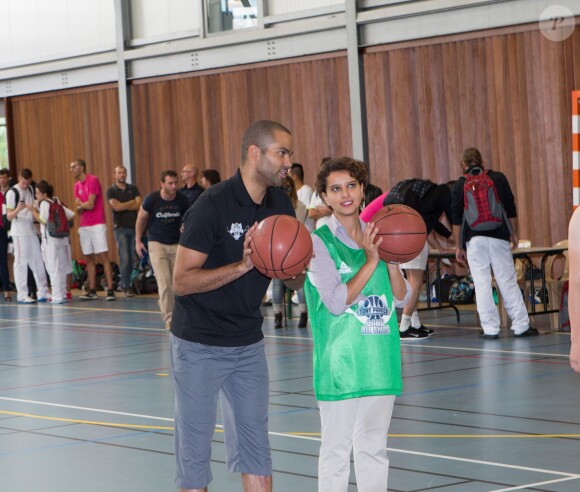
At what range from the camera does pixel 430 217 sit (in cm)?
1284

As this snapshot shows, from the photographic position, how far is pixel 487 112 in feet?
54.0

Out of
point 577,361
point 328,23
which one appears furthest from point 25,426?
point 328,23

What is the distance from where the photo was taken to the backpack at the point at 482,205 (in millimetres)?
12141

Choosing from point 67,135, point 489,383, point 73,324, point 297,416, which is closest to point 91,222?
point 67,135

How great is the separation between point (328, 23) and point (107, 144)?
6265 mm

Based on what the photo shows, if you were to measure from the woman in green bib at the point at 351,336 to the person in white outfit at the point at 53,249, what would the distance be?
14.6m

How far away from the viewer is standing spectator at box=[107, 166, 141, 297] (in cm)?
1958

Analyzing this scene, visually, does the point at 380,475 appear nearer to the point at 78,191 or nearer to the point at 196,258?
the point at 196,258

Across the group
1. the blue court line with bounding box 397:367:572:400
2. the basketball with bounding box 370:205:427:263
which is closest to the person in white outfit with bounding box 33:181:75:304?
the blue court line with bounding box 397:367:572:400

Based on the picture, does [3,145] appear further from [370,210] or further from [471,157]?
[370,210]

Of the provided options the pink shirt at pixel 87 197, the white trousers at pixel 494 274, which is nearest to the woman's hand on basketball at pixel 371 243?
the white trousers at pixel 494 274

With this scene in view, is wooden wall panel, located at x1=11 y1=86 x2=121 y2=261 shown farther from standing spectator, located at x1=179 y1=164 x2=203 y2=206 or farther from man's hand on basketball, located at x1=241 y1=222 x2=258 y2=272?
man's hand on basketball, located at x1=241 y1=222 x2=258 y2=272

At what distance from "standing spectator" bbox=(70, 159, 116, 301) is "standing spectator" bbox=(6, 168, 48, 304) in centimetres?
77

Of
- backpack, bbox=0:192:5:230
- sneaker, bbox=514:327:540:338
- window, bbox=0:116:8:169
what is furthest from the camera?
window, bbox=0:116:8:169
